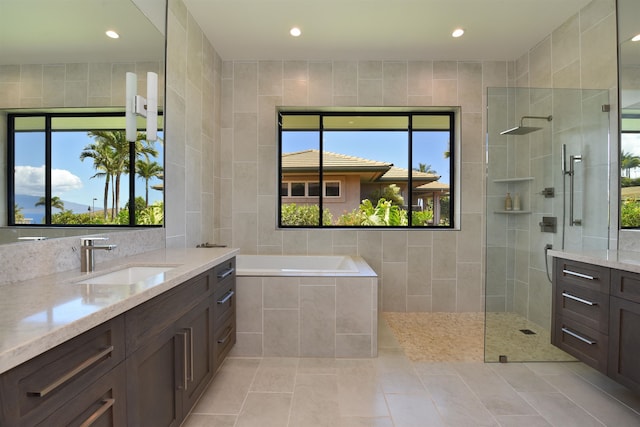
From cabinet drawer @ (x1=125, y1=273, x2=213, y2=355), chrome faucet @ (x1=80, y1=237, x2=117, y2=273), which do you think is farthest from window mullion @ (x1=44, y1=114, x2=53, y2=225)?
cabinet drawer @ (x1=125, y1=273, x2=213, y2=355)

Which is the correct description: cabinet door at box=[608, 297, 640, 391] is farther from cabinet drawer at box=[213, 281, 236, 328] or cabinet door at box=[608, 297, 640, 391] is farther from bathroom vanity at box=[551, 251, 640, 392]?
cabinet drawer at box=[213, 281, 236, 328]

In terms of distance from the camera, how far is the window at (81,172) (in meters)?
1.32

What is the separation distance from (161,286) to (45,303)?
1.20ft

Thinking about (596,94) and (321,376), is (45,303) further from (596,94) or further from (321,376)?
(596,94)

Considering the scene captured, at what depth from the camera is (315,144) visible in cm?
394

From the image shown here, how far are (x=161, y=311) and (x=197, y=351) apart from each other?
511 millimetres

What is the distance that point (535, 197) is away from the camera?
102 inches

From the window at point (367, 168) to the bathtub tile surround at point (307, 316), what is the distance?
136cm

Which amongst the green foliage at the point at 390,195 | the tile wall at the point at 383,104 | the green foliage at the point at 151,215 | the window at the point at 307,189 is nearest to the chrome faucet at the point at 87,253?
the green foliage at the point at 151,215

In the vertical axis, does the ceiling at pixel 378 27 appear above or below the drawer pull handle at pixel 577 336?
above

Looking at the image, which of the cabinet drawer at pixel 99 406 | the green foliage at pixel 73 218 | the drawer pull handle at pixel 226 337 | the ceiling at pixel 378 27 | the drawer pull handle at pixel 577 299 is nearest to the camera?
the cabinet drawer at pixel 99 406

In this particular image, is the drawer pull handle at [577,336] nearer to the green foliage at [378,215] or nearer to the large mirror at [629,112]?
the large mirror at [629,112]

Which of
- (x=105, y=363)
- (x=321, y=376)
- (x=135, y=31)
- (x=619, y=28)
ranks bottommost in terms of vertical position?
(x=321, y=376)

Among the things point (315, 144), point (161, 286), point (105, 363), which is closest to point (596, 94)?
point (315, 144)
